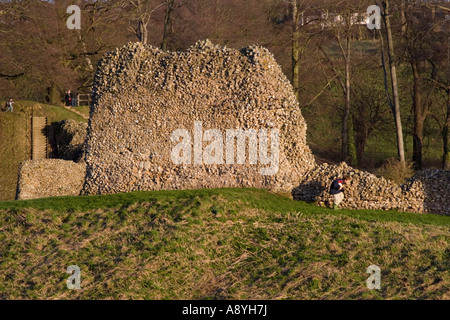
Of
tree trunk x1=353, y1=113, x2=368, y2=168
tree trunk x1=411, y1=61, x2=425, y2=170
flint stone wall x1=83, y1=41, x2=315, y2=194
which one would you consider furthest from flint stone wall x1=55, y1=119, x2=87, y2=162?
tree trunk x1=353, y1=113, x2=368, y2=168

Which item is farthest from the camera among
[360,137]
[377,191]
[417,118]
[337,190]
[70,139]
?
[360,137]

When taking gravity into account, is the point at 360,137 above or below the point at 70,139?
above

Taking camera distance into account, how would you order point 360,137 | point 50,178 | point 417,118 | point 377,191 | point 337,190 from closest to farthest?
point 337,190 → point 377,191 → point 50,178 → point 417,118 → point 360,137

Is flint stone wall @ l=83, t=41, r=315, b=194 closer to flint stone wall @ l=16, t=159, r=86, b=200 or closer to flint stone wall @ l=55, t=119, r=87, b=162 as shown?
flint stone wall @ l=16, t=159, r=86, b=200

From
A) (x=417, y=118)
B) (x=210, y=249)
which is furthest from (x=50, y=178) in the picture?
(x=417, y=118)

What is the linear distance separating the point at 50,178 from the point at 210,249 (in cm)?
728

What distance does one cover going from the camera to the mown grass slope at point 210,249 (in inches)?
508

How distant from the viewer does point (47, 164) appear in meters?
19.9

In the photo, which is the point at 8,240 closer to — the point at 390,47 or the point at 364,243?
the point at 364,243

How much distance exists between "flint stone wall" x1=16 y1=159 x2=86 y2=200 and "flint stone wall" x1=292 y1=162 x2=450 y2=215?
6.35m

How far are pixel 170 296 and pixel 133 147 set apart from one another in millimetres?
7378

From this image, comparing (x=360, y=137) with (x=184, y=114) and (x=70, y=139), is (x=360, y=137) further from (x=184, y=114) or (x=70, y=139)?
(x=184, y=114)

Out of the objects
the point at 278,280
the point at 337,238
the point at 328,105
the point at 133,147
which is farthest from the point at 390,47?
the point at 278,280

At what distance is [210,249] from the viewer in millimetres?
14578
